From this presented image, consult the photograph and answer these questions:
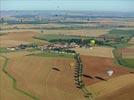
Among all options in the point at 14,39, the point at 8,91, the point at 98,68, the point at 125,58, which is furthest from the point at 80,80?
the point at 14,39

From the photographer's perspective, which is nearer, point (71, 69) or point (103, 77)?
point (103, 77)

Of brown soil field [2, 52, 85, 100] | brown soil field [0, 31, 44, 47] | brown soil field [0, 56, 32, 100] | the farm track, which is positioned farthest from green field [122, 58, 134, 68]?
brown soil field [0, 31, 44, 47]

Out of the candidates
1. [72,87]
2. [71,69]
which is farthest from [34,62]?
[72,87]

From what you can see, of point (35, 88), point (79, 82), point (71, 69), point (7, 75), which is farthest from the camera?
point (71, 69)

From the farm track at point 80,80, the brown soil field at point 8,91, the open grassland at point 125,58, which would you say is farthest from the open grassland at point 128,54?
the brown soil field at point 8,91

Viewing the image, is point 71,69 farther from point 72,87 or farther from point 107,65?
point 72,87

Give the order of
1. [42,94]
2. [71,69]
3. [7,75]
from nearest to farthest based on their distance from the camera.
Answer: [42,94]
[7,75]
[71,69]

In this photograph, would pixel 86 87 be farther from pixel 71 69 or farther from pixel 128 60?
pixel 128 60
